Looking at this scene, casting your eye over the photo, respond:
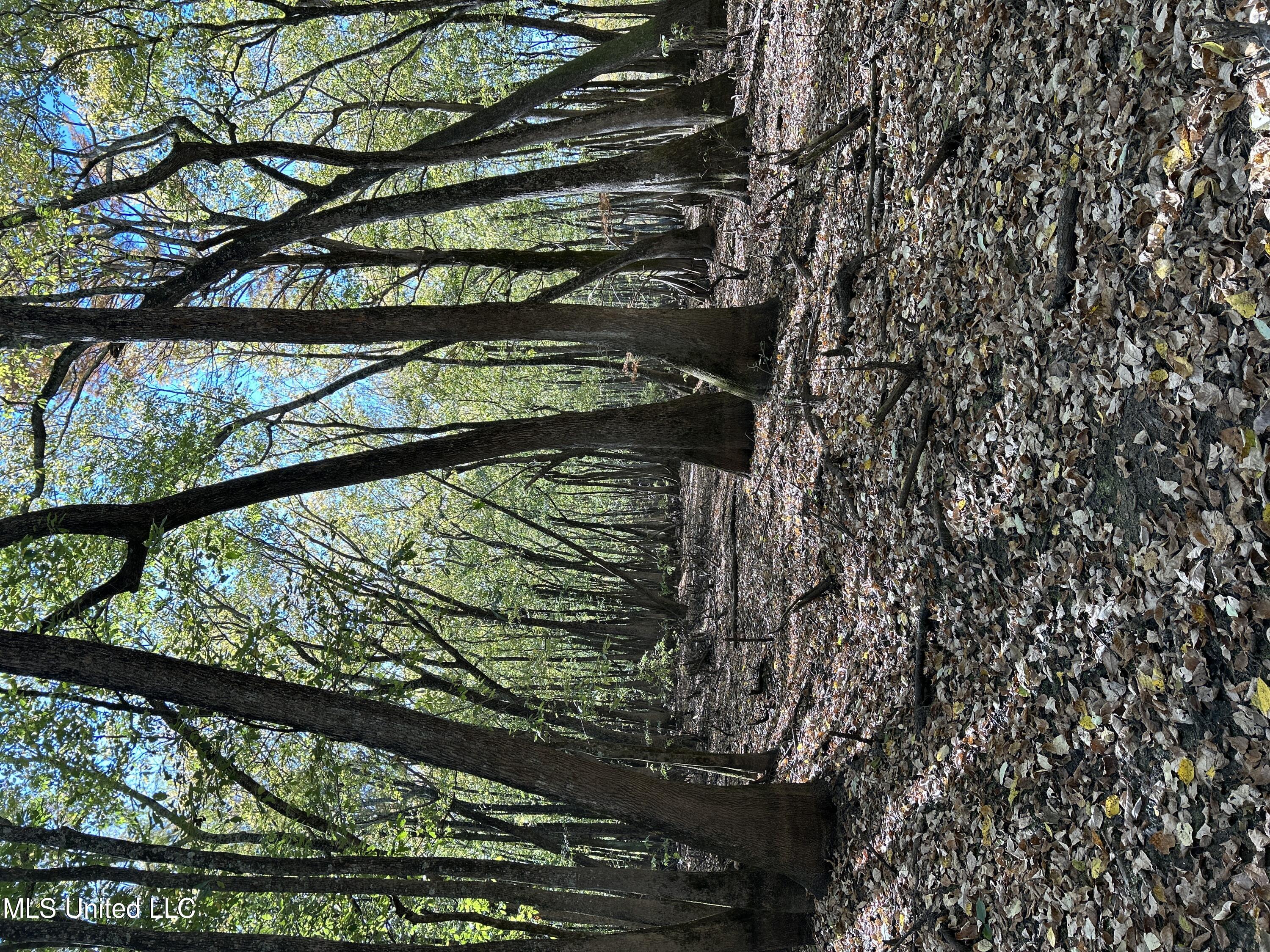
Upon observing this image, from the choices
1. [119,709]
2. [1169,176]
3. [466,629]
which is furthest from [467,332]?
[466,629]

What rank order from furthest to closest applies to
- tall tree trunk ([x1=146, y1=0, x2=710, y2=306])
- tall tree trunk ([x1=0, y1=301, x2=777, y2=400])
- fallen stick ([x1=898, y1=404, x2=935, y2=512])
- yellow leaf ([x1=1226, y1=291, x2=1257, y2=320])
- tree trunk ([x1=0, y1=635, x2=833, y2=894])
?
1. tall tree trunk ([x1=146, y1=0, x2=710, y2=306])
2. tall tree trunk ([x1=0, y1=301, x2=777, y2=400])
3. fallen stick ([x1=898, y1=404, x2=935, y2=512])
4. tree trunk ([x1=0, y1=635, x2=833, y2=894])
5. yellow leaf ([x1=1226, y1=291, x2=1257, y2=320])

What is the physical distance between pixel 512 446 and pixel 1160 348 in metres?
6.00

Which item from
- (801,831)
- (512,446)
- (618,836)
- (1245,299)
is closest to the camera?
(1245,299)

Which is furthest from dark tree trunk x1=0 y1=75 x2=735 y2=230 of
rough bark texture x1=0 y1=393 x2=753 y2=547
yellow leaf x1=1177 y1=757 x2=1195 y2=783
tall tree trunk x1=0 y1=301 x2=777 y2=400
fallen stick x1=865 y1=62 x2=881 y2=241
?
yellow leaf x1=1177 y1=757 x2=1195 y2=783

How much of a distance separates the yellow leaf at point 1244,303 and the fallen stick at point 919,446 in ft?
6.85

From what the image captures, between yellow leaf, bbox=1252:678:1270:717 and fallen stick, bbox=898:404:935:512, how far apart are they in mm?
2476

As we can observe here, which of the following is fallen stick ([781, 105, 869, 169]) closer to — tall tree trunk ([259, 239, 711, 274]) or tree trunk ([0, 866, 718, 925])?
tall tree trunk ([259, 239, 711, 274])

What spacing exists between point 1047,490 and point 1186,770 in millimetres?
1367

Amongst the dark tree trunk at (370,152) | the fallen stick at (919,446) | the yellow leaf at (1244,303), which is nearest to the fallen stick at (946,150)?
the fallen stick at (919,446)

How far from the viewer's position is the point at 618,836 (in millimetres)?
9023

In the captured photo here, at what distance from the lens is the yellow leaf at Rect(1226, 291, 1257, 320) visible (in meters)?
3.00

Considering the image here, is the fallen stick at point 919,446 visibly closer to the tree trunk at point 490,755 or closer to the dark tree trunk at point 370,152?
the tree trunk at point 490,755

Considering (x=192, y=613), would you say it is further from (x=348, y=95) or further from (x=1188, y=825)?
(x=348, y=95)

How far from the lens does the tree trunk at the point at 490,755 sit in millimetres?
→ 4996
